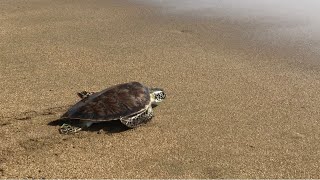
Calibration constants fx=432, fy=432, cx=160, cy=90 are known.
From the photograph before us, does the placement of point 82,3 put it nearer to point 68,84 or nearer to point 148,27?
point 148,27

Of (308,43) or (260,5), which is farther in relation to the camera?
(260,5)

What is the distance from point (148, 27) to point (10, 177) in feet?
19.2

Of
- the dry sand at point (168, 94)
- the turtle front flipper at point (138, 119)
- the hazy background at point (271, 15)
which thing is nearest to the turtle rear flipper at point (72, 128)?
the dry sand at point (168, 94)

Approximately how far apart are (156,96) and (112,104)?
31.1 inches

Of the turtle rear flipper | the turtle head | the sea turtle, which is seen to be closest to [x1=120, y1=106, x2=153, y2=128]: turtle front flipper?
the sea turtle

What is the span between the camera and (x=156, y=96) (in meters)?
6.23

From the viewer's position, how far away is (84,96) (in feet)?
20.5

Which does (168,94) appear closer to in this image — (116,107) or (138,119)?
(138,119)

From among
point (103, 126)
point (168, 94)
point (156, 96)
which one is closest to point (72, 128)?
point (103, 126)

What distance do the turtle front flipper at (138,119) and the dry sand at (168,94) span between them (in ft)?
0.32

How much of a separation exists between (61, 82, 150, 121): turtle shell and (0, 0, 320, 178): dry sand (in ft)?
0.69

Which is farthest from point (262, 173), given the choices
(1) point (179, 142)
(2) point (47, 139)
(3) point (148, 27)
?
(3) point (148, 27)

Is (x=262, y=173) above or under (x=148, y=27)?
under

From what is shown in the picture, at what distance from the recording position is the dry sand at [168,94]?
4.91m
